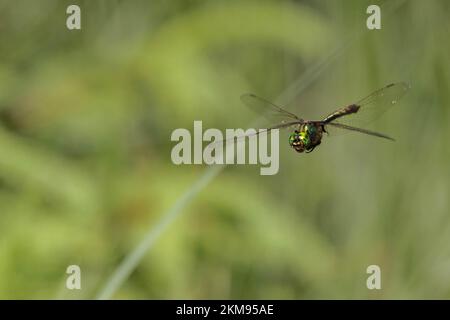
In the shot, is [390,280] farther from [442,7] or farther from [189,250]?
[442,7]

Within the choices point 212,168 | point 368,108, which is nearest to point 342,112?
point 368,108

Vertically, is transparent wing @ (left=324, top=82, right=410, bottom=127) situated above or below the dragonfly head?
above

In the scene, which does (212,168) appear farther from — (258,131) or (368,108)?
(368,108)

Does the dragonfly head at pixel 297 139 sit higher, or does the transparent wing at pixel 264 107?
the transparent wing at pixel 264 107
